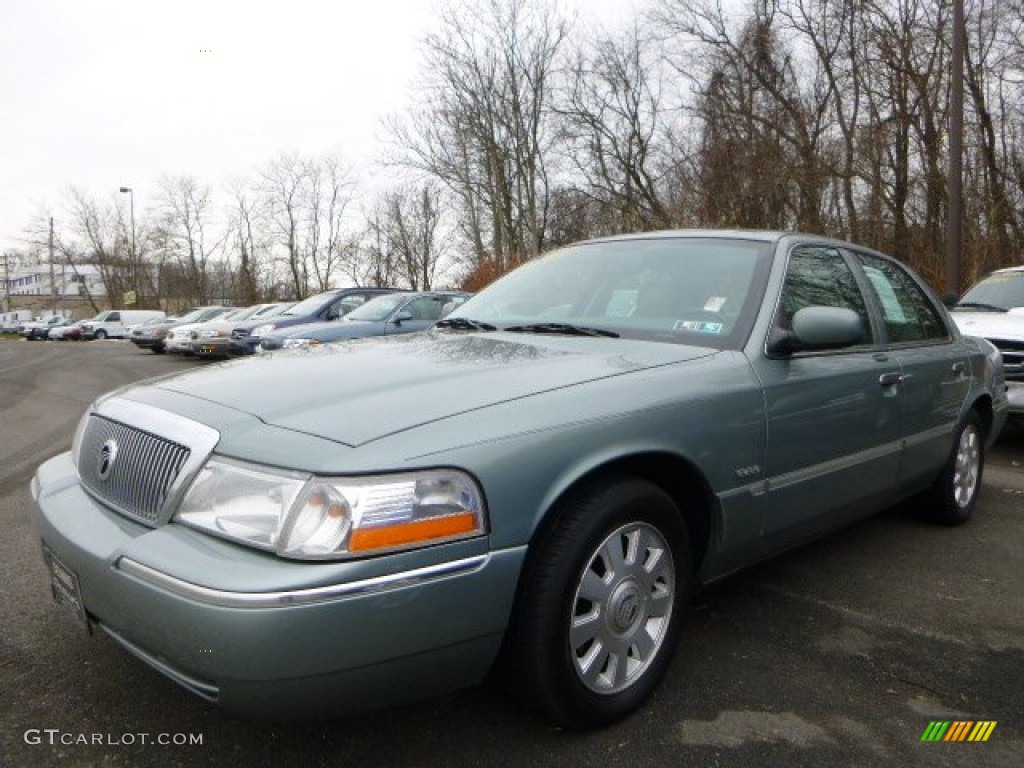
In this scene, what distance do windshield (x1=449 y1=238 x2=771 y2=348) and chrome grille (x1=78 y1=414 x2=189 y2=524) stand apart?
1.54 meters

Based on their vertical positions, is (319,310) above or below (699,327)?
above

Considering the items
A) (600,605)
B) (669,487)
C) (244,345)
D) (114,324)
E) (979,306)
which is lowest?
(600,605)

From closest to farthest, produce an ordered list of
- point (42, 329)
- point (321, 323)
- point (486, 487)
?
point (486, 487)
point (321, 323)
point (42, 329)

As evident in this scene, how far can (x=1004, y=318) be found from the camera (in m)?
6.79

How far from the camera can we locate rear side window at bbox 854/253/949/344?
3654 millimetres

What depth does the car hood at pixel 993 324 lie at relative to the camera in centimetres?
632

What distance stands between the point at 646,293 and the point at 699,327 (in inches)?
14.0

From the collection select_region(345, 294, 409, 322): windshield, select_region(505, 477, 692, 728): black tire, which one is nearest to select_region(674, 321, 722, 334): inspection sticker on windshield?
select_region(505, 477, 692, 728): black tire

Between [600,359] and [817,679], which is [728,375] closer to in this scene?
[600,359]

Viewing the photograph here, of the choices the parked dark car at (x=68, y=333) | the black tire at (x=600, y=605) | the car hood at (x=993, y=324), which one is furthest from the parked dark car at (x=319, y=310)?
the parked dark car at (x=68, y=333)

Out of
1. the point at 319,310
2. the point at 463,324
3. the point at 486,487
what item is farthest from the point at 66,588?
the point at 319,310

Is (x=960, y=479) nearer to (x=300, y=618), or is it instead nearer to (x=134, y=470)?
(x=300, y=618)

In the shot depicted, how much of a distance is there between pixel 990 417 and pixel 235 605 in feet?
14.9

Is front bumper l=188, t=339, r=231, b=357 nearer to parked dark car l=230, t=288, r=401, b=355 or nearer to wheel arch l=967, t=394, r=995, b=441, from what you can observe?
parked dark car l=230, t=288, r=401, b=355
